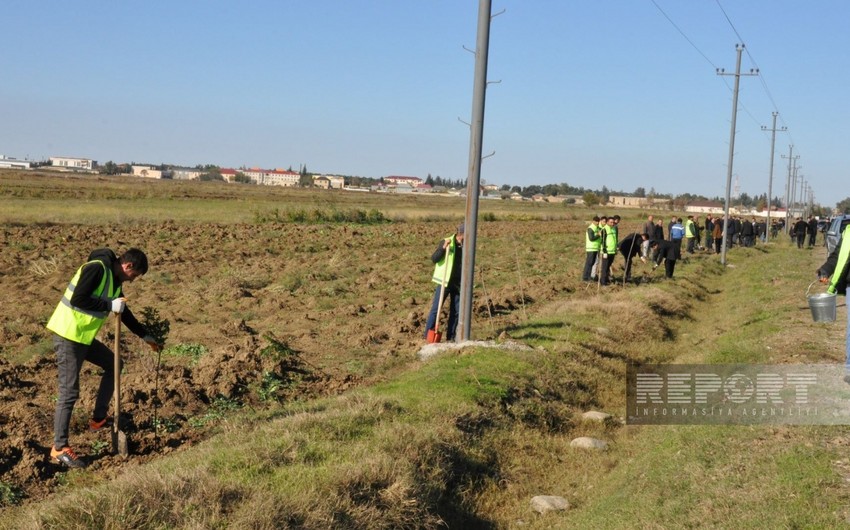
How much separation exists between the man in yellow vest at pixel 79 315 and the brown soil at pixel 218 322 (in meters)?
0.32

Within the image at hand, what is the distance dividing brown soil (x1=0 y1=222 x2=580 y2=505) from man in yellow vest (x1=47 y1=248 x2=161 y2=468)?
319mm

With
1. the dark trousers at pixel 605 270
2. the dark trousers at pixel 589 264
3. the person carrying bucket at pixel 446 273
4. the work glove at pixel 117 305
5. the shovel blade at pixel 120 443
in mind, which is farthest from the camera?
the dark trousers at pixel 589 264

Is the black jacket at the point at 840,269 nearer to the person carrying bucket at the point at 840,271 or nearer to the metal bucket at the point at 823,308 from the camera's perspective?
the person carrying bucket at the point at 840,271

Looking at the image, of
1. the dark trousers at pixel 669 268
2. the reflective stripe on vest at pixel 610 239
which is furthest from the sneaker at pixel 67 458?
the dark trousers at pixel 669 268

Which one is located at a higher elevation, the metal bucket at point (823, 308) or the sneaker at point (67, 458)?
the metal bucket at point (823, 308)

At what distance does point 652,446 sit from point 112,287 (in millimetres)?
5419

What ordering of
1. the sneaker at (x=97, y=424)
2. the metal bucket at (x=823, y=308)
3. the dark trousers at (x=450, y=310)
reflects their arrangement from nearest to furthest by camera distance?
the sneaker at (x=97, y=424), the metal bucket at (x=823, y=308), the dark trousers at (x=450, y=310)

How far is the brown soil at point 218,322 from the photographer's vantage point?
8.68m

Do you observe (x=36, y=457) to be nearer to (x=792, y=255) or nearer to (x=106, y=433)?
(x=106, y=433)

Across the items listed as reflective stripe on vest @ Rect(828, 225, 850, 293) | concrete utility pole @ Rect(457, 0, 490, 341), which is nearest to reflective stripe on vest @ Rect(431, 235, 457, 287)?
concrete utility pole @ Rect(457, 0, 490, 341)

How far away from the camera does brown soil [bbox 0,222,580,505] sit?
8680 millimetres

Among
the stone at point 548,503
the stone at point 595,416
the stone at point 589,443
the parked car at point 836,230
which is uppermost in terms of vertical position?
the parked car at point 836,230

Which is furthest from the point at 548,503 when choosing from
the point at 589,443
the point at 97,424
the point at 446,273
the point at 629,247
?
the point at 629,247

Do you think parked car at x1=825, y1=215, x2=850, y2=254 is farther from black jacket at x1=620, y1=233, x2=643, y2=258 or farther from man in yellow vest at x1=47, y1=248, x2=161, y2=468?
man in yellow vest at x1=47, y1=248, x2=161, y2=468
